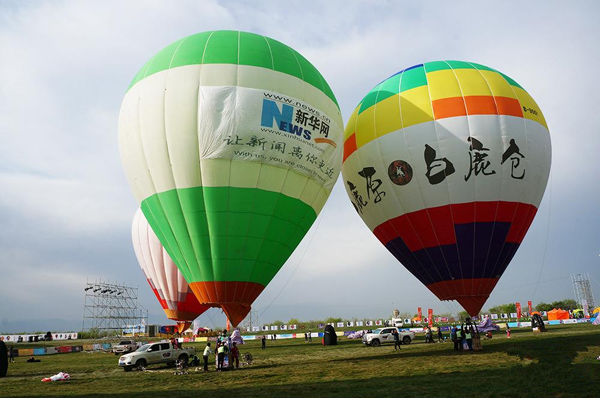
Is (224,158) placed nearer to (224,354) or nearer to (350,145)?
(224,354)

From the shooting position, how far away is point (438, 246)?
63.5 feet

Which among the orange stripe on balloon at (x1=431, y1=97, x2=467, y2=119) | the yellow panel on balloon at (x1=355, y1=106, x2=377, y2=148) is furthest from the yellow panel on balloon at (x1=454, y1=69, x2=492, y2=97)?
the yellow panel on balloon at (x1=355, y1=106, x2=377, y2=148)

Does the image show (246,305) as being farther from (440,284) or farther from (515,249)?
(515,249)

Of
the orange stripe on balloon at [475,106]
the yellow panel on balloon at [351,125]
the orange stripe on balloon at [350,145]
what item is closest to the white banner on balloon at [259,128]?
the orange stripe on balloon at [350,145]

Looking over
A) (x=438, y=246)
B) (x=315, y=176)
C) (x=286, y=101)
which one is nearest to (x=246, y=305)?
(x=315, y=176)

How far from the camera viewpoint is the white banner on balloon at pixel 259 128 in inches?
596

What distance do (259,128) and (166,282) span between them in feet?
64.1

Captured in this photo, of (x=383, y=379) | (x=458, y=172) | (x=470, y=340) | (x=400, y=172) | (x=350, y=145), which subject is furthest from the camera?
(x=350, y=145)

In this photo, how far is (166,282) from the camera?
102 ft

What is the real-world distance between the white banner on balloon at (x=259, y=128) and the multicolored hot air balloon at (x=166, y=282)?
57.5ft

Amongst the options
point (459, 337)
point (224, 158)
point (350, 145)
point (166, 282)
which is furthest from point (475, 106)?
point (166, 282)

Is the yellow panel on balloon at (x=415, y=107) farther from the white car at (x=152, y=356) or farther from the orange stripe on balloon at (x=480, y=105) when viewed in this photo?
the white car at (x=152, y=356)

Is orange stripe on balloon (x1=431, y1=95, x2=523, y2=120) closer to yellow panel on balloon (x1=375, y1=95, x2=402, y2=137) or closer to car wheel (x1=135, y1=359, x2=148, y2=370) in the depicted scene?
yellow panel on balloon (x1=375, y1=95, x2=402, y2=137)

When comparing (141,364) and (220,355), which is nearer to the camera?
(220,355)
